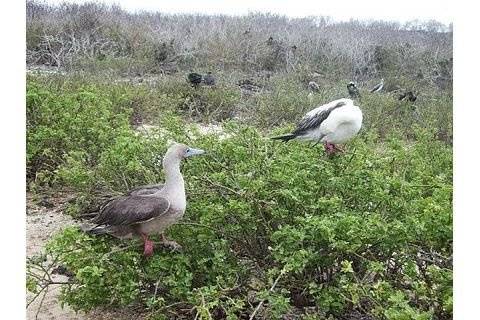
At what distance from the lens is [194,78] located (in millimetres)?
2707

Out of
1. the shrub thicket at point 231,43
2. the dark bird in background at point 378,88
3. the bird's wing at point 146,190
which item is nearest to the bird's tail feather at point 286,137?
the shrub thicket at point 231,43

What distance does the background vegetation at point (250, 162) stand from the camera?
193 centimetres

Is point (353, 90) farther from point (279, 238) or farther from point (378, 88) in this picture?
point (279, 238)

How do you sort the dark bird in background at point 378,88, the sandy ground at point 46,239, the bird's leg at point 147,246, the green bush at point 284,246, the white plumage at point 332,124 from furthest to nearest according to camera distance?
the dark bird in background at point 378,88
the white plumage at point 332,124
the sandy ground at point 46,239
the bird's leg at point 147,246
the green bush at point 284,246

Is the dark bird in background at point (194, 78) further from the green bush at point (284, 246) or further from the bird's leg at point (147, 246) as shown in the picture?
the bird's leg at point (147, 246)

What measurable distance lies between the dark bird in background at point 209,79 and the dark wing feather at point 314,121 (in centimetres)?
40

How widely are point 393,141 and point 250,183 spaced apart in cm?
60

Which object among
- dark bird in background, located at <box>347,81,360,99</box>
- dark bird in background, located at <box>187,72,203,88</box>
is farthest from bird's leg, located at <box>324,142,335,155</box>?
dark bird in background, located at <box>187,72,203,88</box>

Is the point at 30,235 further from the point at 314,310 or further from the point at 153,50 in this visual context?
the point at 314,310

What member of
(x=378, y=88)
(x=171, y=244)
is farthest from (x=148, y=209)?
(x=378, y=88)

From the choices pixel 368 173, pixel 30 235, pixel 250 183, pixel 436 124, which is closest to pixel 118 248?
pixel 250 183

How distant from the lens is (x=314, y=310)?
7.00 ft

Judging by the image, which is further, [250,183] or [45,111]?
[45,111]

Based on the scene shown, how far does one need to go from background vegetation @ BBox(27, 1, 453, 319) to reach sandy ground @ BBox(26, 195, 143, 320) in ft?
0.18
